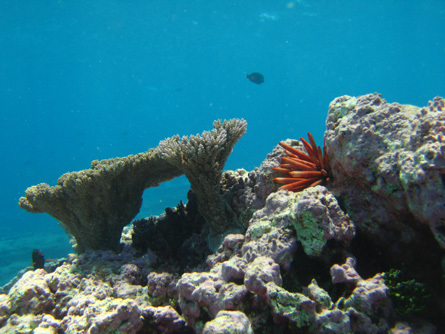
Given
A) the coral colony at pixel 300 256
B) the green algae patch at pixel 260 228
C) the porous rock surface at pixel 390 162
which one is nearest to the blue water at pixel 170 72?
the coral colony at pixel 300 256

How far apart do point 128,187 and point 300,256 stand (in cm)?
338

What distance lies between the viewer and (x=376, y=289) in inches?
82.6

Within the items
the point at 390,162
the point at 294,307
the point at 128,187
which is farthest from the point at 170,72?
the point at 294,307

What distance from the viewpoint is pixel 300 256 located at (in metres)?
2.59

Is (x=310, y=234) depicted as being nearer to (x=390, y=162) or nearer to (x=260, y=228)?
(x=260, y=228)

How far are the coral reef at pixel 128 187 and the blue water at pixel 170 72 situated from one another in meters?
16.8

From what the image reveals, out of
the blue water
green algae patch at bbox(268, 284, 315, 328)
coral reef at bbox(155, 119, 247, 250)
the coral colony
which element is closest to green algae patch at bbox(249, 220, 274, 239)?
the coral colony

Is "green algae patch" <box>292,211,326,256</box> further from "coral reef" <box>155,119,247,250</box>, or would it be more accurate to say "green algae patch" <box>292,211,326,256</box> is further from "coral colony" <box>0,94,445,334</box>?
"coral reef" <box>155,119,247,250</box>

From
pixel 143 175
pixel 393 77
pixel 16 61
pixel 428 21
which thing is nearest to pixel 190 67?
pixel 16 61

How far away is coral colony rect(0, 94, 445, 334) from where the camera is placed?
81.4 inches

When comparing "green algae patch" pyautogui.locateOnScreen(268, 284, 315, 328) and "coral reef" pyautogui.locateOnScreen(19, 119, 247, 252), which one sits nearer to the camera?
"green algae patch" pyautogui.locateOnScreen(268, 284, 315, 328)

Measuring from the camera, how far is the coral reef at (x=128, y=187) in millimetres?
3824

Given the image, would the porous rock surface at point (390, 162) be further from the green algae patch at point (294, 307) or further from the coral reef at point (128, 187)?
the coral reef at point (128, 187)

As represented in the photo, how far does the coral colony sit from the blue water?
1828cm
